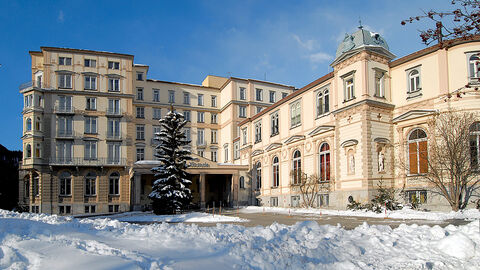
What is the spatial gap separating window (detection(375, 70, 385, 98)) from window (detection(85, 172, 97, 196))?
33.5 m

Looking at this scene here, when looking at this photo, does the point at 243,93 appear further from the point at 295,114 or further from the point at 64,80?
the point at 64,80

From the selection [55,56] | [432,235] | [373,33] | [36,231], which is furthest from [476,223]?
[55,56]

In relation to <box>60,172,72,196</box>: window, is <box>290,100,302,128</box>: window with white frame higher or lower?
higher

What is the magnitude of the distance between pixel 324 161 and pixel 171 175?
12342 millimetres

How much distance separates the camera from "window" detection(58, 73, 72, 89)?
44125 millimetres

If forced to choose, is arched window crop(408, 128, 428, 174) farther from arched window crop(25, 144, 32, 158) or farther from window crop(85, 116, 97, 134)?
arched window crop(25, 144, 32, 158)

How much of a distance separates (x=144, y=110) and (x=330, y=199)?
33.4 meters

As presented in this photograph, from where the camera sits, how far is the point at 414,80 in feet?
80.5

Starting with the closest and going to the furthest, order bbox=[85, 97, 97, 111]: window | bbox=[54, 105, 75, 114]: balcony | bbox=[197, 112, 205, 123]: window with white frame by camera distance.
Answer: bbox=[54, 105, 75, 114]: balcony, bbox=[85, 97, 97, 111]: window, bbox=[197, 112, 205, 123]: window with white frame

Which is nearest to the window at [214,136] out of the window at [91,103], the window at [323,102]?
the window at [91,103]

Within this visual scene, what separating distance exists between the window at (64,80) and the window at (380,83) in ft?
116

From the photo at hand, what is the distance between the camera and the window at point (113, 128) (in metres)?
45.5

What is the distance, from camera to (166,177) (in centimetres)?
2802

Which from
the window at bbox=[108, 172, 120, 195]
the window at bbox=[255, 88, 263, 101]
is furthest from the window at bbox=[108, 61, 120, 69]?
the window at bbox=[255, 88, 263, 101]
